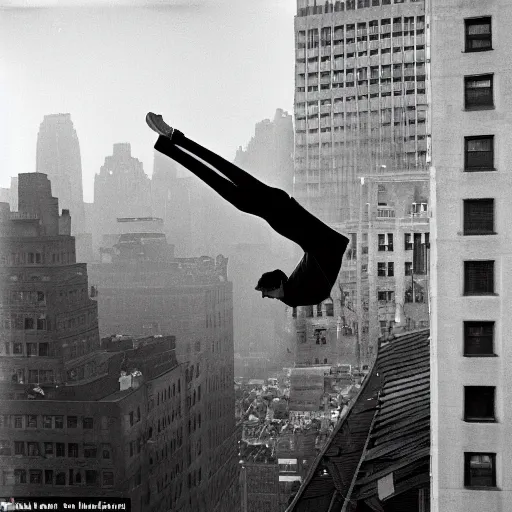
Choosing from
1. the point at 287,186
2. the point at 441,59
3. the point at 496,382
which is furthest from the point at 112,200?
the point at 496,382

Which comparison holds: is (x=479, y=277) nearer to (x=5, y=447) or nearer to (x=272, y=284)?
(x=272, y=284)

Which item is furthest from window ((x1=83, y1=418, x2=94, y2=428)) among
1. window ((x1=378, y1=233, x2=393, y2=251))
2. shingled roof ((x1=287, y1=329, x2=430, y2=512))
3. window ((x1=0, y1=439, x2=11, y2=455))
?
window ((x1=378, y1=233, x2=393, y2=251))

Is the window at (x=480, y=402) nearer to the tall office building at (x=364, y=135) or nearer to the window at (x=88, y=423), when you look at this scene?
the tall office building at (x=364, y=135)

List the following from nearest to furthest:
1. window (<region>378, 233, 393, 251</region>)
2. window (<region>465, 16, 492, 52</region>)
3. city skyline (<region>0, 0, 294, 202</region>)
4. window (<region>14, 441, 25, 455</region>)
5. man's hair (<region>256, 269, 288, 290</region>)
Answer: man's hair (<region>256, 269, 288, 290</region>) → window (<region>465, 16, 492, 52</region>) → window (<region>378, 233, 393, 251</region>) → city skyline (<region>0, 0, 294, 202</region>) → window (<region>14, 441, 25, 455</region>)

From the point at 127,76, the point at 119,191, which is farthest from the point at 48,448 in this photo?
the point at 127,76

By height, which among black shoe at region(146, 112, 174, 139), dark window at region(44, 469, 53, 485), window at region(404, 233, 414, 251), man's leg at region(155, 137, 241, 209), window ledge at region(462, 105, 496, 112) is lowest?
dark window at region(44, 469, 53, 485)

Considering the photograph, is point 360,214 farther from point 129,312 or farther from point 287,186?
point 129,312

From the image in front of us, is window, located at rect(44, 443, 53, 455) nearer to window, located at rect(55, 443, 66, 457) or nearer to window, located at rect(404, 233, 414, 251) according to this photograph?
window, located at rect(55, 443, 66, 457)
